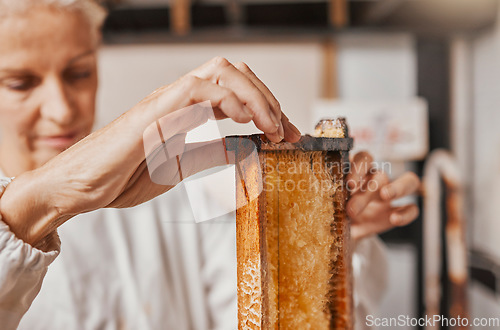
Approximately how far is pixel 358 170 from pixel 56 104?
319 mm

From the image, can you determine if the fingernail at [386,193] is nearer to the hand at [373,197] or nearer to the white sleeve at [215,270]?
the hand at [373,197]

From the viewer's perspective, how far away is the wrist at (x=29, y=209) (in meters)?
0.32

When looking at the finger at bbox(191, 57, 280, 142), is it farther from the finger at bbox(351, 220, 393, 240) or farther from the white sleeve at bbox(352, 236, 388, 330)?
the white sleeve at bbox(352, 236, 388, 330)

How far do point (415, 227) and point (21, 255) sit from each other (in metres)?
2.32

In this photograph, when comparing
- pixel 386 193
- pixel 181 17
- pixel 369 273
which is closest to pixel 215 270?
pixel 369 273

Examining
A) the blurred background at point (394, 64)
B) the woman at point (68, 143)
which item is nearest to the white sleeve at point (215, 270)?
the woman at point (68, 143)

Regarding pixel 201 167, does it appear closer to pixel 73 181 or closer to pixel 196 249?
pixel 73 181

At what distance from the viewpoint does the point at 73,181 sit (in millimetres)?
307

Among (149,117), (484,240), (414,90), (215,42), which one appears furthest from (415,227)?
(149,117)

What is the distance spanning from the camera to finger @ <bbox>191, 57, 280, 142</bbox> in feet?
1.01

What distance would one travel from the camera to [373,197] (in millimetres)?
465

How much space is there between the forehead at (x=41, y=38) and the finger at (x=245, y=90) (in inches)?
7.9

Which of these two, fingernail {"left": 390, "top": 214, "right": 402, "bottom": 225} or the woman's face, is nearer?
the woman's face

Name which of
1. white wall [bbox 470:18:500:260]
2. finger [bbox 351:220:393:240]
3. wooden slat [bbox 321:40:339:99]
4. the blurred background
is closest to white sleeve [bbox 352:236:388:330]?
finger [bbox 351:220:393:240]
